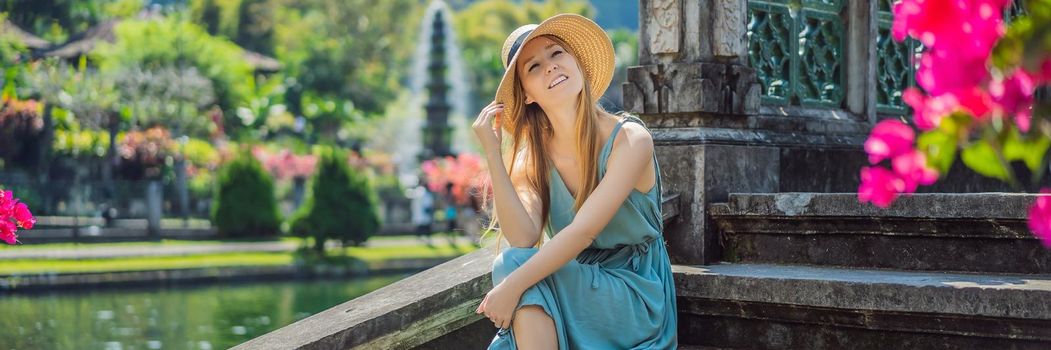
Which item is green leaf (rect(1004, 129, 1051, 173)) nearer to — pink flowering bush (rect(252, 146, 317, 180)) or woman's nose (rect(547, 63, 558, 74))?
woman's nose (rect(547, 63, 558, 74))

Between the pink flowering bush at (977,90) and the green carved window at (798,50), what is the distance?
3.68 m

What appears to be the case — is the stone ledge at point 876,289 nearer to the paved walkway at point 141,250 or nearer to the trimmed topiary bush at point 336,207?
the paved walkway at point 141,250

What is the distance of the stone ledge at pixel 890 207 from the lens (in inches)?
143

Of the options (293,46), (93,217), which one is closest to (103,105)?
(93,217)

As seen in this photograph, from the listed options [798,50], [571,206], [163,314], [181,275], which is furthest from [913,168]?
[181,275]

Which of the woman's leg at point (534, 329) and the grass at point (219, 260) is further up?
the woman's leg at point (534, 329)

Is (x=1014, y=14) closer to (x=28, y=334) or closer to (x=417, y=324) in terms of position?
(x=417, y=324)

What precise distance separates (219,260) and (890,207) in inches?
674

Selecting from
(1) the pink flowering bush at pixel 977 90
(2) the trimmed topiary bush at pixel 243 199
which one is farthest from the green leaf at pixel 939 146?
(2) the trimmed topiary bush at pixel 243 199

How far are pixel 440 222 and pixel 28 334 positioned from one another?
19971mm

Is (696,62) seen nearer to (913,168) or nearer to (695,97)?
(695,97)

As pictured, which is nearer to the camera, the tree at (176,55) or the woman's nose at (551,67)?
the woman's nose at (551,67)

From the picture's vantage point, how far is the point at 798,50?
200 inches

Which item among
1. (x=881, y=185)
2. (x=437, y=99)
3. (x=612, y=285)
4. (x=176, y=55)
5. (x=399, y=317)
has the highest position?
(x=176, y=55)
